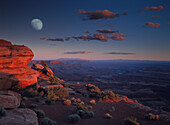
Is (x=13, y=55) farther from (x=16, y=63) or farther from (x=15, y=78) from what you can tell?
(x=15, y=78)

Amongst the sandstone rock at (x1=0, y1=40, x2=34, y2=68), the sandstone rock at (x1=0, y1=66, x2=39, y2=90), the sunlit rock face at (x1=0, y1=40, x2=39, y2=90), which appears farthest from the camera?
the sandstone rock at (x1=0, y1=40, x2=34, y2=68)

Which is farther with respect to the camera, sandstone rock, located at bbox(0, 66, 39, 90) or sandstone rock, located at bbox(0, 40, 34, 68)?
sandstone rock, located at bbox(0, 40, 34, 68)

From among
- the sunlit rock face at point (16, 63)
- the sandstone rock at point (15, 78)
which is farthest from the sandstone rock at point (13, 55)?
the sandstone rock at point (15, 78)

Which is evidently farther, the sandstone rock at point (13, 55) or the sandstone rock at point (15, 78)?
the sandstone rock at point (13, 55)

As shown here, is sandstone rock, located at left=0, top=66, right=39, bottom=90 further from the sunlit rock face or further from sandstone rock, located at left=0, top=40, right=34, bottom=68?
sandstone rock, located at left=0, top=40, right=34, bottom=68

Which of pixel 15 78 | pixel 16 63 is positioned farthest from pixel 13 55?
pixel 15 78

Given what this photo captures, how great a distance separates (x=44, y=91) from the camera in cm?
1633

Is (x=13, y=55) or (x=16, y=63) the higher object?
(x=13, y=55)

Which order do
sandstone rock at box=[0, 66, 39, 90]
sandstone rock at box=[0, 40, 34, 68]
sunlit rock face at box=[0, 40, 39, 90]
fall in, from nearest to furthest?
1. sandstone rock at box=[0, 66, 39, 90]
2. sunlit rock face at box=[0, 40, 39, 90]
3. sandstone rock at box=[0, 40, 34, 68]

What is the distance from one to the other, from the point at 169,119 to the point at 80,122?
9.64m

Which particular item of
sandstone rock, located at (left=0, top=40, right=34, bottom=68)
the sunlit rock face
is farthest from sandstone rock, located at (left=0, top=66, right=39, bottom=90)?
sandstone rock, located at (left=0, top=40, right=34, bottom=68)

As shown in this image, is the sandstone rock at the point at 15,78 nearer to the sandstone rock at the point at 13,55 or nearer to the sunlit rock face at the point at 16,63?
the sunlit rock face at the point at 16,63

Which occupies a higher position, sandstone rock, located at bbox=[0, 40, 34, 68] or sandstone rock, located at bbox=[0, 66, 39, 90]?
sandstone rock, located at bbox=[0, 40, 34, 68]

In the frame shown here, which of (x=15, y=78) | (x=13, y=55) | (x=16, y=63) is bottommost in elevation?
(x=15, y=78)
